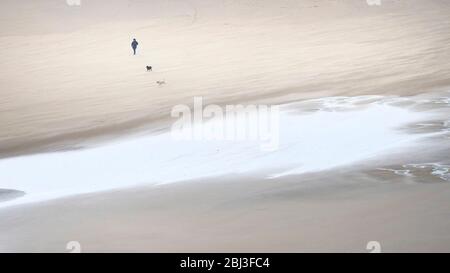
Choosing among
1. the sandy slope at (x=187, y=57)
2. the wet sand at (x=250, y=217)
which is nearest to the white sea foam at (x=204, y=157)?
the wet sand at (x=250, y=217)

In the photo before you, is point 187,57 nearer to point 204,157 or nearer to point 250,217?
point 204,157

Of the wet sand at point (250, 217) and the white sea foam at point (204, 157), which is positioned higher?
the white sea foam at point (204, 157)

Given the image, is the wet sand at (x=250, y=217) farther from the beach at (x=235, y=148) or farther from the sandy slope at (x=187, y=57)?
the sandy slope at (x=187, y=57)

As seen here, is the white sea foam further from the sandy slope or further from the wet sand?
the sandy slope

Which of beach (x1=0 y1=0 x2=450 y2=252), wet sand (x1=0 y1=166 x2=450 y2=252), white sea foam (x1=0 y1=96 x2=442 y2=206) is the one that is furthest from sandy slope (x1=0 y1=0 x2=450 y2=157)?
wet sand (x1=0 y1=166 x2=450 y2=252)

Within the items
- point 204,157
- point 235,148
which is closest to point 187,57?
point 235,148

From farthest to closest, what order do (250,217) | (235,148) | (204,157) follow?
(235,148)
(204,157)
(250,217)
